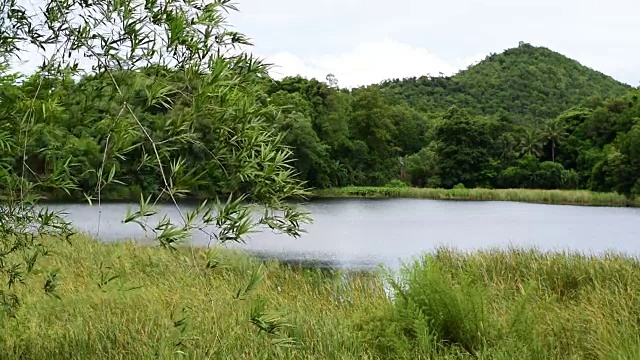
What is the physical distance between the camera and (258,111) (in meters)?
2.87

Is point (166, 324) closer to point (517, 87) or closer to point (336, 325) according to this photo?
point (336, 325)

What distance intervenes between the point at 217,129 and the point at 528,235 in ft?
72.8

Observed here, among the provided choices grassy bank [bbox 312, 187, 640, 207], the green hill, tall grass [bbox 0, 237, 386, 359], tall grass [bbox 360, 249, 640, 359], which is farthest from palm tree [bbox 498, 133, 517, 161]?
tall grass [bbox 360, 249, 640, 359]

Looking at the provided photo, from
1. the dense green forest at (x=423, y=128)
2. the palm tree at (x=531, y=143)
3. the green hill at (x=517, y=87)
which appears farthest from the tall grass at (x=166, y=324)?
the green hill at (x=517, y=87)

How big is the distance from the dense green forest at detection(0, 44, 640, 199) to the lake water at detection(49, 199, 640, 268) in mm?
2958

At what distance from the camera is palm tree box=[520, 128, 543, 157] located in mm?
63250

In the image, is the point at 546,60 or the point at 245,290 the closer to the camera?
the point at 245,290

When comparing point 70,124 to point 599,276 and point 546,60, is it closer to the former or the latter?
point 599,276

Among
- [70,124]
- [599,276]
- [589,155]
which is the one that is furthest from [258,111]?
[589,155]

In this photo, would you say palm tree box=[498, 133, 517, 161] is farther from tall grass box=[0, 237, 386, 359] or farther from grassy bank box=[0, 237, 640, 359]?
tall grass box=[0, 237, 386, 359]

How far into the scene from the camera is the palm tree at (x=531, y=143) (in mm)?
63250

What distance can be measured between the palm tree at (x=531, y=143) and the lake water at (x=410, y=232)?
86.9 ft

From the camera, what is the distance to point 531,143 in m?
63.7

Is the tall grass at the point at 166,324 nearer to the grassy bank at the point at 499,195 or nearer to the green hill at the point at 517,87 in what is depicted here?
the grassy bank at the point at 499,195
